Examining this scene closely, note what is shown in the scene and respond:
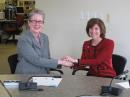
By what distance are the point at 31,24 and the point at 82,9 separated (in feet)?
5.59

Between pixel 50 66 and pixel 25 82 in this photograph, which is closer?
pixel 25 82

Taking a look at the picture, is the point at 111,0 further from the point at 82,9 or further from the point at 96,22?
the point at 96,22

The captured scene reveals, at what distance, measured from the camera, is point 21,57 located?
3.56m

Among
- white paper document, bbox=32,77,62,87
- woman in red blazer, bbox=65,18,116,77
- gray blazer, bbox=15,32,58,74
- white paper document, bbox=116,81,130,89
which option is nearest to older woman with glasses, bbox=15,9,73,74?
gray blazer, bbox=15,32,58,74

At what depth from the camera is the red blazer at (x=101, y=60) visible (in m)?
3.80

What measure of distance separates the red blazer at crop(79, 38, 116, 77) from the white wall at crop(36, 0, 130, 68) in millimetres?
1130

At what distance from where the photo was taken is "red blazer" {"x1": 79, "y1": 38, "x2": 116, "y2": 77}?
380 centimetres

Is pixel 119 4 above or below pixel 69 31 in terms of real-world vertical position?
above

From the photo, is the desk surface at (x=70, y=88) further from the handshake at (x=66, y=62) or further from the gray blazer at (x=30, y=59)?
the handshake at (x=66, y=62)

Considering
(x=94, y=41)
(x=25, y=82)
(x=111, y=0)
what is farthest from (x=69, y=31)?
(x=25, y=82)

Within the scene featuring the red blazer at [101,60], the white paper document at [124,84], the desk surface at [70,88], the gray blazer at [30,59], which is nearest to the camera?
the desk surface at [70,88]

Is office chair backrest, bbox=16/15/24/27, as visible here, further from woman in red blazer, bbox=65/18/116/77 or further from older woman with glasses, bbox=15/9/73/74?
older woman with glasses, bbox=15/9/73/74

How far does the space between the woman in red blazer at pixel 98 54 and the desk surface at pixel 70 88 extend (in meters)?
0.64

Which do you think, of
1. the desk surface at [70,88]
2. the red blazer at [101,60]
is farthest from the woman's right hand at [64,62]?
the desk surface at [70,88]
